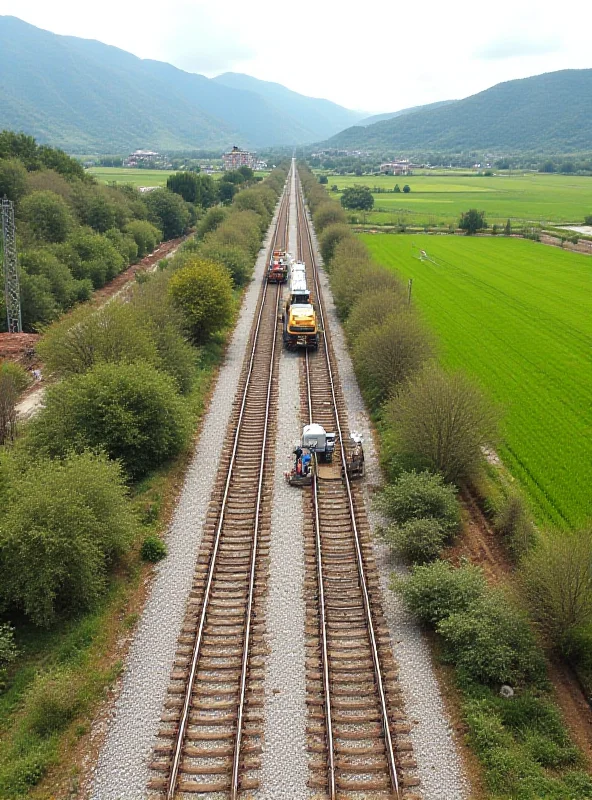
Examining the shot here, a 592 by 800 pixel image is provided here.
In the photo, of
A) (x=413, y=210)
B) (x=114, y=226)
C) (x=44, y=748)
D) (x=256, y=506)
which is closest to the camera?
(x=44, y=748)

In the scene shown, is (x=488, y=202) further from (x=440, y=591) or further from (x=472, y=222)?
(x=440, y=591)

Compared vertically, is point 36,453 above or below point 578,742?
above

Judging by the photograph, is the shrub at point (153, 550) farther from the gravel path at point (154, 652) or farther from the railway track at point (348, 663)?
the railway track at point (348, 663)

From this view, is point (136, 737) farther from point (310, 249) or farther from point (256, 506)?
point (310, 249)

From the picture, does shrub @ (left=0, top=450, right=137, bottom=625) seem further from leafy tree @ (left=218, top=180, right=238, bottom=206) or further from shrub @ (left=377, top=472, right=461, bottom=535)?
leafy tree @ (left=218, top=180, right=238, bottom=206)

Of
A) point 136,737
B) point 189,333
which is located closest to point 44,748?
point 136,737

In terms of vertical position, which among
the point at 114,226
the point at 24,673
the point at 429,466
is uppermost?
the point at 114,226
